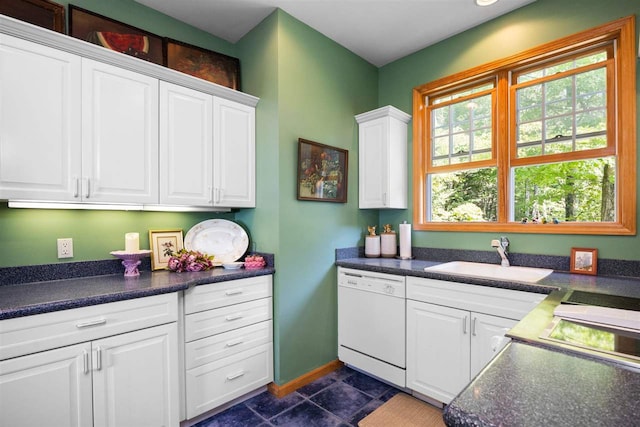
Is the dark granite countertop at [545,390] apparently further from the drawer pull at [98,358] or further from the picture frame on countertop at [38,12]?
the picture frame on countertop at [38,12]

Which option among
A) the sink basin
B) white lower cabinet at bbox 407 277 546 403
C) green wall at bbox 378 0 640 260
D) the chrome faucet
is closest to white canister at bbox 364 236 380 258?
green wall at bbox 378 0 640 260

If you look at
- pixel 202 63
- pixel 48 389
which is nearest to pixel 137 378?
pixel 48 389

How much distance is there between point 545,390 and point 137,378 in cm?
184

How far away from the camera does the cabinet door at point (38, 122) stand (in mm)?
1540

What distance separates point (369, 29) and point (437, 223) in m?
1.79

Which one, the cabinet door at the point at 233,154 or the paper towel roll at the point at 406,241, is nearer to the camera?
the cabinet door at the point at 233,154

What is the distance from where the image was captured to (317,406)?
7.03 feet

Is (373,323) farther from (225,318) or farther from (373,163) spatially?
(373,163)

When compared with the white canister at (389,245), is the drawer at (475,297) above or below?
below

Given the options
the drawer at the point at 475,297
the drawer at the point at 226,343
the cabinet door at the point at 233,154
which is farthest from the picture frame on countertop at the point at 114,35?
the drawer at the point at 475,297

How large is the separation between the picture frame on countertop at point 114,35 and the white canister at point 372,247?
2258mm

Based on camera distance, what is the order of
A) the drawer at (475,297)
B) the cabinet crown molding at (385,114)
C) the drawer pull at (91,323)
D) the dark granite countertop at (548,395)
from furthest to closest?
1. the cabinet crown molding at (385,114)
2. the drawer at (475,297)
3. the drawer pull at (91,323)
4. the dark granite countertop at (548,395)

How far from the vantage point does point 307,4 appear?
Answer: 232cm

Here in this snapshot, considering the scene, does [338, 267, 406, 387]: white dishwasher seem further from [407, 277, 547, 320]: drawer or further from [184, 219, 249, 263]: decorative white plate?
[184, 219, 249, 263]: decorative white plate
